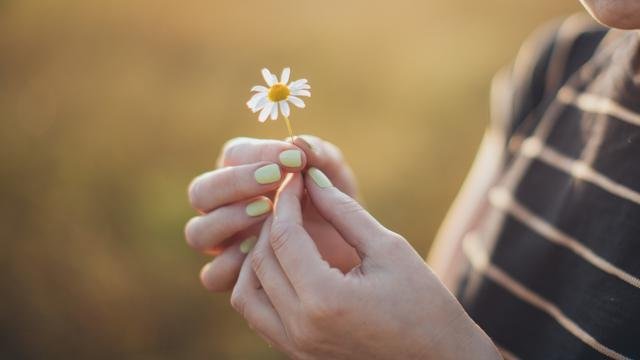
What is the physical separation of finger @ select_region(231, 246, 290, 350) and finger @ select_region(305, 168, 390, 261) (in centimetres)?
19

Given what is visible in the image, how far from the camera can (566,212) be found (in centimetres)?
138

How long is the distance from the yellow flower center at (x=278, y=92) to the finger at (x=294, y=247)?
220mm

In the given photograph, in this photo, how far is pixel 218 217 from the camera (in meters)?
1.31

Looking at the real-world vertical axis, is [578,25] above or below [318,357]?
above

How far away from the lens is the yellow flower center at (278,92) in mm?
1290

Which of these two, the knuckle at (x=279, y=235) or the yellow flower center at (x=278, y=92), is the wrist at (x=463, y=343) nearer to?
the knuckle at (x=279, y=235)

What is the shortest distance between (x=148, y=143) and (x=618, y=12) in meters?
2.27

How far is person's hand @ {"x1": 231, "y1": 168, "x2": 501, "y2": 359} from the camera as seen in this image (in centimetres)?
101

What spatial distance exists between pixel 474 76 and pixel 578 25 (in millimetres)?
2228

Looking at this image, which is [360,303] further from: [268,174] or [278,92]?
[278,92]

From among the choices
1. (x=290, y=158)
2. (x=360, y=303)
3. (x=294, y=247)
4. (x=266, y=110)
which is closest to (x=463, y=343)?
(x=360, y=303)

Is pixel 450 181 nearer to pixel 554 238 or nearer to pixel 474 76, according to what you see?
pixel 474 76

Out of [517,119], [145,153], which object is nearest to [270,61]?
[145,153]

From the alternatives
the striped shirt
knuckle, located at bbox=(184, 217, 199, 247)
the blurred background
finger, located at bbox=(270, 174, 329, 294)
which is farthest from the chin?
the blurred background
